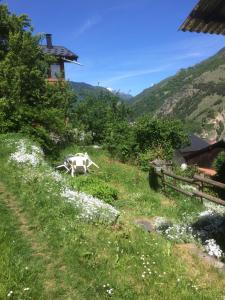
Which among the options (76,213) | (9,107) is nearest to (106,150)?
(9,107)

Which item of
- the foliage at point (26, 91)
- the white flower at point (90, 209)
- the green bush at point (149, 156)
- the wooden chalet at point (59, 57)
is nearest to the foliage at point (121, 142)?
the green bush at point (149, 156)

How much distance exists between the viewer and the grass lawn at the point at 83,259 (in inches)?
353

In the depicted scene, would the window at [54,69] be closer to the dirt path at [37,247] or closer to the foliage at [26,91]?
the foliage at [26,91]

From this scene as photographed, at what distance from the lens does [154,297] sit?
8.84 m

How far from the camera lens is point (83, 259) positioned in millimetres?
10094

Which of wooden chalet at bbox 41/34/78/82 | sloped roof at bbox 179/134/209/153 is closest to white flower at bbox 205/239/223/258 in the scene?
wooden chalet at bbox 41/34/78/82

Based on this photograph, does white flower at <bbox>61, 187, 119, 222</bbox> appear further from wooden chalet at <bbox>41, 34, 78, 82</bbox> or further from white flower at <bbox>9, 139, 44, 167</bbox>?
wooden chalet at <bbox>41, 34, 78, 82</bbox>

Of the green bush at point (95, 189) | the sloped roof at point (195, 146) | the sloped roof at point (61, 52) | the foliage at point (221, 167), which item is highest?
the sloped roof at point (61, 52)

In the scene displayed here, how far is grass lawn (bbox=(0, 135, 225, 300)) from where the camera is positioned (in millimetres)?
8969

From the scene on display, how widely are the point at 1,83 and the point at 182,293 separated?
2278cm

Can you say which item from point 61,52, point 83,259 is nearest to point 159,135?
point 61,52

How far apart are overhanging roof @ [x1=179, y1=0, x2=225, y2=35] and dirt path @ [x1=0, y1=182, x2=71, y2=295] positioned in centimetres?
612

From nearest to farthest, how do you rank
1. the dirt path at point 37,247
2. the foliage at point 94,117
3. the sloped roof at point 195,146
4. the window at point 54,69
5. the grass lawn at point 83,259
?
the grass lawn at point 83,259, the dirt path at point 37,247, the window at point 54,69, the foliage at point 94,117, the sloped roof at point 195,146

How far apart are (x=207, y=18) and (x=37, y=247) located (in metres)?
7.02
